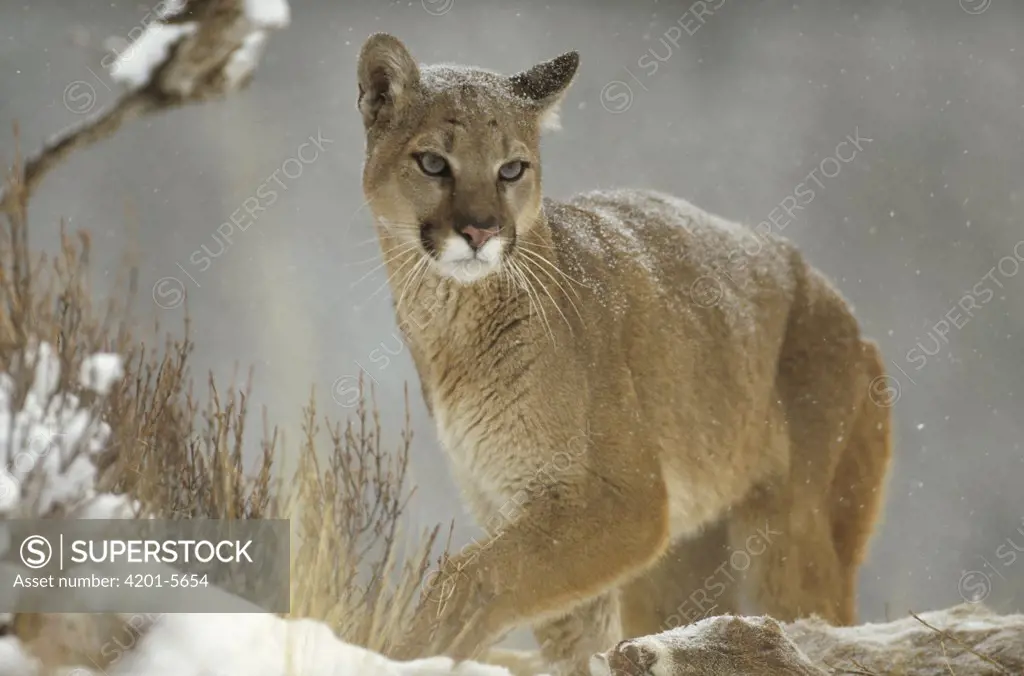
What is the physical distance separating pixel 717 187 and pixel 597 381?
5012 mm

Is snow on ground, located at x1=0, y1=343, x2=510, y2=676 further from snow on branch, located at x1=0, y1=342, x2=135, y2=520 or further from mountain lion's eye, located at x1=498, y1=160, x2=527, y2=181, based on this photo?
mountain lion's eye, located at x1=498, y1=160, x2=527, y2=181

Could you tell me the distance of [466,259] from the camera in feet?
11.4

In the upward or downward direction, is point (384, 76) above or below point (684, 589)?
above

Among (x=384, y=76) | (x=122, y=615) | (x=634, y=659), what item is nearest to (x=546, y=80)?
(x=384, y=76)

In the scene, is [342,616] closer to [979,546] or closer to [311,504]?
[311,504]

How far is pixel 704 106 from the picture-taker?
8.62m

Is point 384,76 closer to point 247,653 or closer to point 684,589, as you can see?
point 247,653

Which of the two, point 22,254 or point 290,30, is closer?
point 22,254

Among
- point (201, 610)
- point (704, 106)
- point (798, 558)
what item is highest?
point (704, 106)

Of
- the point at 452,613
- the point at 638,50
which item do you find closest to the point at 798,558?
the point at 452,613

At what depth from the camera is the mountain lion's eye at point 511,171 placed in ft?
12.0

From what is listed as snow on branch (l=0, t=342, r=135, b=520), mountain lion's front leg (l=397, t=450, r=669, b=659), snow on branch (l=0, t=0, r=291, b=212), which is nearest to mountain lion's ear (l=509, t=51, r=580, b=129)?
snow on branch (l=0, t=0, r=291, b=212)

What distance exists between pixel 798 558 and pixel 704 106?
5.00m

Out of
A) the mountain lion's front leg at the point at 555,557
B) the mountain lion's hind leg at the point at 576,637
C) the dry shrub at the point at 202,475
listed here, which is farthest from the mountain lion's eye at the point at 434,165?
the mountain lion's hind leg at the point at 576,637
